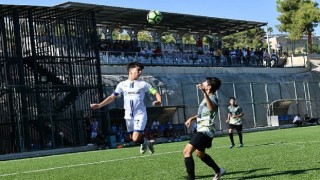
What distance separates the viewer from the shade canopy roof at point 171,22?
142ft

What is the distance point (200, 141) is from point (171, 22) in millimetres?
40904

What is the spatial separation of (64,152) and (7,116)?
3.68 m

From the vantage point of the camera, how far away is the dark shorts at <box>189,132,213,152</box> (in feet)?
33.2

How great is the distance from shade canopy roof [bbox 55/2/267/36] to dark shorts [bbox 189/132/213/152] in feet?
94.5

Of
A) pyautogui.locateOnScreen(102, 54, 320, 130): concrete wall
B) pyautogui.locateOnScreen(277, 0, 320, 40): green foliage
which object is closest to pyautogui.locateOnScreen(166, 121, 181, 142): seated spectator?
pyautogui.locateOnScreen(102, 54, 320, 130): concrete wall

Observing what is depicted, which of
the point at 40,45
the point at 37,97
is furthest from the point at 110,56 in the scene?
the point at 37,97

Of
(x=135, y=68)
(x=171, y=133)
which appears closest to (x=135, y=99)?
(x=135, y=68)

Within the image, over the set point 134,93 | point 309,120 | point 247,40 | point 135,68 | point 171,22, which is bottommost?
point 309,120

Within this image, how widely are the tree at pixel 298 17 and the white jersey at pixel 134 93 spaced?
5755 centimetres

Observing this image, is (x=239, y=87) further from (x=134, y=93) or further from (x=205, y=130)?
(x=205, y=130)

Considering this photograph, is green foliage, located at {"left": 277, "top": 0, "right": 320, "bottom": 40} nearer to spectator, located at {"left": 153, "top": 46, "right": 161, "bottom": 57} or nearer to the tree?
the tree

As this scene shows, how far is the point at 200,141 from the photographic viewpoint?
1013 cm

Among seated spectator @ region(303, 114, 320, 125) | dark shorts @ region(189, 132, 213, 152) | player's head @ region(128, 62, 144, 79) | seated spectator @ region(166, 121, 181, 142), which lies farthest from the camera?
seated spectator @ region(303, 114, 320, 125)

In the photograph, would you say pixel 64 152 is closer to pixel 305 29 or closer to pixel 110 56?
pixel 110 56
